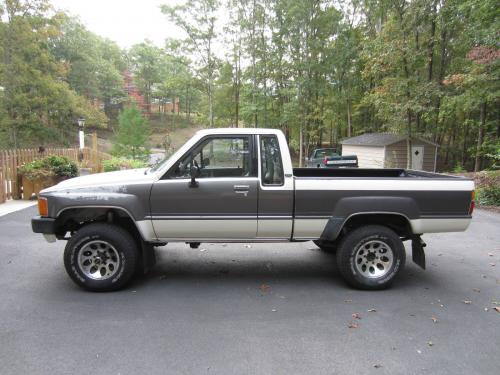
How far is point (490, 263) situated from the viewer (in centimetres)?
544

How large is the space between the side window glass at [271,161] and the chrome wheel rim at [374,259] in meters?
1.29

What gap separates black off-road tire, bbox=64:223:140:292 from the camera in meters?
4.17

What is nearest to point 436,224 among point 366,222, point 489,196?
point 366,222

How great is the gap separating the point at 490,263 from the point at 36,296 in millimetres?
6106

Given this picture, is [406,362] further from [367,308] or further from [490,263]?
[490,263]

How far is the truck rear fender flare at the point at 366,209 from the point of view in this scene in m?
4.25

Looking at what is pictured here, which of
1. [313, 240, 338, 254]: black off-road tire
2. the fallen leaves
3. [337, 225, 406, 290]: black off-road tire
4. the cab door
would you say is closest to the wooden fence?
the cab door

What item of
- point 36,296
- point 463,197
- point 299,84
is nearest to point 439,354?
point 463,197

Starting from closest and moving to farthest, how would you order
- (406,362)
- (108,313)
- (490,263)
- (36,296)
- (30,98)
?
(406,362) < (108,313) < (36,296) < (490,263) < (30,98)

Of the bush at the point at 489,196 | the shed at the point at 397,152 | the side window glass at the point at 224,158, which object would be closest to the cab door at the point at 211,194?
the side window glass at the point at 224,158

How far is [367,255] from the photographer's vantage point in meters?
4.42

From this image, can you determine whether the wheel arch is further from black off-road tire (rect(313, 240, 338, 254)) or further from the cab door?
the cab door

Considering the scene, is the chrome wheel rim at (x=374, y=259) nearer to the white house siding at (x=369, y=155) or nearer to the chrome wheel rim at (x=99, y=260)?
the chrome wheel rim at (x=99, y=260)

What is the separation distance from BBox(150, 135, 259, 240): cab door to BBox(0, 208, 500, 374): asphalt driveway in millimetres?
734
